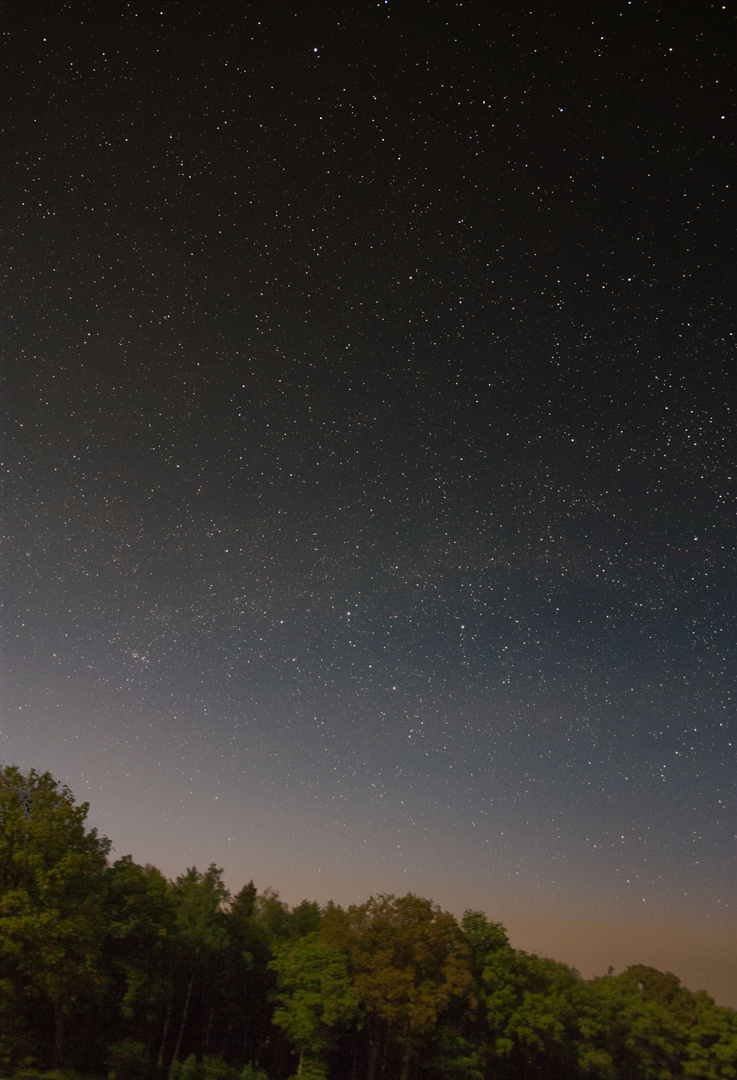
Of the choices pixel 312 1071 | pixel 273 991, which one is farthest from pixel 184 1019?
pixel 312 1071

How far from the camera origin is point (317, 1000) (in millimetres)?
42344

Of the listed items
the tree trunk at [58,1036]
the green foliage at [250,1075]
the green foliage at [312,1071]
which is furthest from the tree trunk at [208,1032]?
the tree trunk at [58,1036]

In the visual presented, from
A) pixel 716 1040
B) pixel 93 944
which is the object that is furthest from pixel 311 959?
pixel 716 1040

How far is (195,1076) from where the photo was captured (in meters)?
40.9

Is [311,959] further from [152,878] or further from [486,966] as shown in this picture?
[486,966]

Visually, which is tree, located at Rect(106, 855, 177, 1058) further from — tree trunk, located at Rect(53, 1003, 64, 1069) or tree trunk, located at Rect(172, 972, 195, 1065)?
tree trunk, located at Rect(53, 1003, 64, 1069)

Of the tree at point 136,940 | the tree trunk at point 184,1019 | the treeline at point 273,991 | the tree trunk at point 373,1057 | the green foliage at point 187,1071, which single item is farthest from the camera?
the tree trunk at point 184,1019

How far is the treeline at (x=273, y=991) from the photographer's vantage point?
26.0 m

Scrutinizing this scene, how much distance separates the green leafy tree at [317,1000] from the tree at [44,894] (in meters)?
19.5

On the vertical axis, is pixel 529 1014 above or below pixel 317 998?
below

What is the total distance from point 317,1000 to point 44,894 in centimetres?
2559

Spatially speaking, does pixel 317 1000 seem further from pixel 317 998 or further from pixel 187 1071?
pixel 187 1071

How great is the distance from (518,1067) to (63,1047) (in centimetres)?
3612

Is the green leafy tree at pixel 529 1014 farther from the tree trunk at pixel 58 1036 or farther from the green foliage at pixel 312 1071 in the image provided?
the tree trunk at pixel 58 1036
